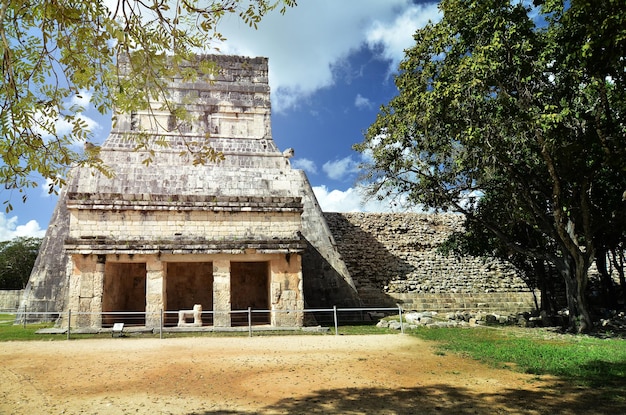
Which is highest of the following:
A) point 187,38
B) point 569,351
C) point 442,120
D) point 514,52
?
point 514,52

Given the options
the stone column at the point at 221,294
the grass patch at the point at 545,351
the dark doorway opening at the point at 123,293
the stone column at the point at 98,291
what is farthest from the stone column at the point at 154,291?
the grass patch at the point at 545,351

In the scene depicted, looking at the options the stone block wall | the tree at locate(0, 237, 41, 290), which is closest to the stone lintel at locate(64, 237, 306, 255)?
the stone block wall

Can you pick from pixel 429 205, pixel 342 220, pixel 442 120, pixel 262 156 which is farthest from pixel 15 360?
pixel 342 220

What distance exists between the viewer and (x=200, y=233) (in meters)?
13.7

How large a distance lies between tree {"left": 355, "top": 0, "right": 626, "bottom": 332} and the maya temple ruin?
4546mm

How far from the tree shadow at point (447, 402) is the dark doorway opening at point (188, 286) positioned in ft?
36.9

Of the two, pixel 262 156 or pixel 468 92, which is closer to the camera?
pixel 468 92

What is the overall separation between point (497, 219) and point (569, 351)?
6897 millimetres

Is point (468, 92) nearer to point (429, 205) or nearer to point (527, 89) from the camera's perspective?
point (527, 89)

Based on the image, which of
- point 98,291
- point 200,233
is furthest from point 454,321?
point 98,291

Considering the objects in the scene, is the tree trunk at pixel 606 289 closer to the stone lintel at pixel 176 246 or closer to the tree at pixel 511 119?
the tree at pixel 511 119

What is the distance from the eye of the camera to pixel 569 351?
891 cm

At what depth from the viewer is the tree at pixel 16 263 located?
36844mm

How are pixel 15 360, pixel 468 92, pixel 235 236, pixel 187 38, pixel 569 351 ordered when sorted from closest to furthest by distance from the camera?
pixel 187 38
pixel 15 360
pixel 569 351
pixel 468 92
pixel 235 236
